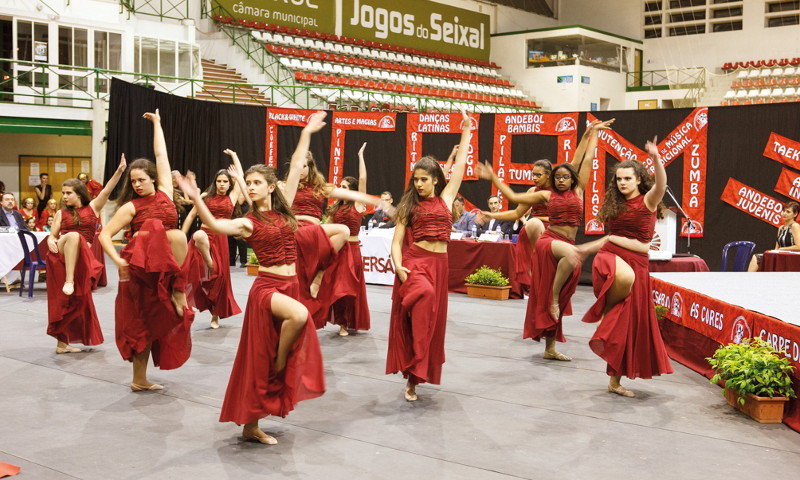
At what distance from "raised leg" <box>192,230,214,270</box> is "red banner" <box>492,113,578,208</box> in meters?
5.42

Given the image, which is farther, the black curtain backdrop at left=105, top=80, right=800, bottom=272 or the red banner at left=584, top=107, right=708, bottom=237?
the red banner at left=584, top=107, right=708, bottom=237

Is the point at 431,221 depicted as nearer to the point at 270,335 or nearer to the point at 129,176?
the point at 270,335

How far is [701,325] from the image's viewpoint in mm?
6359

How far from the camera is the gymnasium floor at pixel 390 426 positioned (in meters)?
4.15

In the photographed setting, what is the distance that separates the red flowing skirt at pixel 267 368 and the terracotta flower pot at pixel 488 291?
634cm

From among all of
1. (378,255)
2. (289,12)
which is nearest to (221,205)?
(378,255)

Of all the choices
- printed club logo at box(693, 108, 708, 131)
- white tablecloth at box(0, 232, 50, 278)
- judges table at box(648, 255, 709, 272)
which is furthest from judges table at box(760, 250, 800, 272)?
white tablecloth at box(0, 232, 50, 278)

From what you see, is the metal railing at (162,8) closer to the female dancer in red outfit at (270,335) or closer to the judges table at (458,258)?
the judges table at (458,258)

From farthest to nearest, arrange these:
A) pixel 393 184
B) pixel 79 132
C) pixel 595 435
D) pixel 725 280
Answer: pixel 79 132
pixel 393 184
pixel 725 280
pixel 595 435

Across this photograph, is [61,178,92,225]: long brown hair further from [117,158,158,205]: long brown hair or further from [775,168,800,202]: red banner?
[775,168,800,202]: red banner

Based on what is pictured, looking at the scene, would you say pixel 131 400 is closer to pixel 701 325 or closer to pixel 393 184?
pixel 701 325

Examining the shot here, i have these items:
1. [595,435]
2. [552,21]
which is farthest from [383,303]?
[552,21]

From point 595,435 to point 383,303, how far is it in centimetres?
556

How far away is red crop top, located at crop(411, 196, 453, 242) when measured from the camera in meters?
5.40
